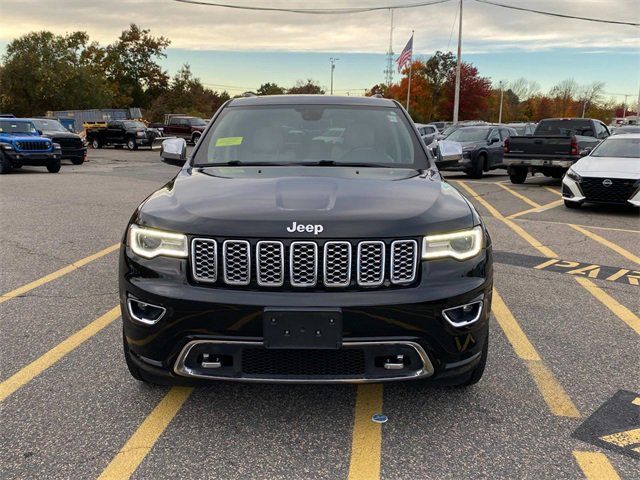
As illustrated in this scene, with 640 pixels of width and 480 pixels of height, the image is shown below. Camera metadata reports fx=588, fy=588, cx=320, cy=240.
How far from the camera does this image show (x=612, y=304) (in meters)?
5.09

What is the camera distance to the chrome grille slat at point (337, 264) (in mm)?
2654

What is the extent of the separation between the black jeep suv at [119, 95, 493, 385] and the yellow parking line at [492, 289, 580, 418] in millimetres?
613

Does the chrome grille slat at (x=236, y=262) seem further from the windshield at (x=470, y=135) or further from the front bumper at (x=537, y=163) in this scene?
the windshield at (x=470, y=135)

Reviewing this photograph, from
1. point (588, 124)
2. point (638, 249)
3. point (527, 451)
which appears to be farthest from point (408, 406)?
point (588, 124)

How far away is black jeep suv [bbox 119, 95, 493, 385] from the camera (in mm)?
2596

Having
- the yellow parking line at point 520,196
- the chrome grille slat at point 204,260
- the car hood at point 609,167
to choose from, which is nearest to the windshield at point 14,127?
the yellow parking line at point 520,196

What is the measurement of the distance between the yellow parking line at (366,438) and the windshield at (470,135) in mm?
15333

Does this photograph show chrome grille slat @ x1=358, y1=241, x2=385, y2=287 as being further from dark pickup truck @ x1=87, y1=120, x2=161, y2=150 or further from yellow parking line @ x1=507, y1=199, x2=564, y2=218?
dark pickup truck @ x1=87, y1=120, x2=161, y2=150

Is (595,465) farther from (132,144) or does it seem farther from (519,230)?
(132,144)

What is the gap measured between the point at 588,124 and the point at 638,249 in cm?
1122

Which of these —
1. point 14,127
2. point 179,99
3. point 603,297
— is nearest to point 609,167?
point 603,297

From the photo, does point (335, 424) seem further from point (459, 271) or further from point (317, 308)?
point (459, 271)

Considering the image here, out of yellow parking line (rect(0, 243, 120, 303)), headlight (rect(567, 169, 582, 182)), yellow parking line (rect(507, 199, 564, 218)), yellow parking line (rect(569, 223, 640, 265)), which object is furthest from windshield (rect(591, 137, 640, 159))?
yellow parking line (rect(0, 243, 120, 303))

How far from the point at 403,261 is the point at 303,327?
0.55 meters
